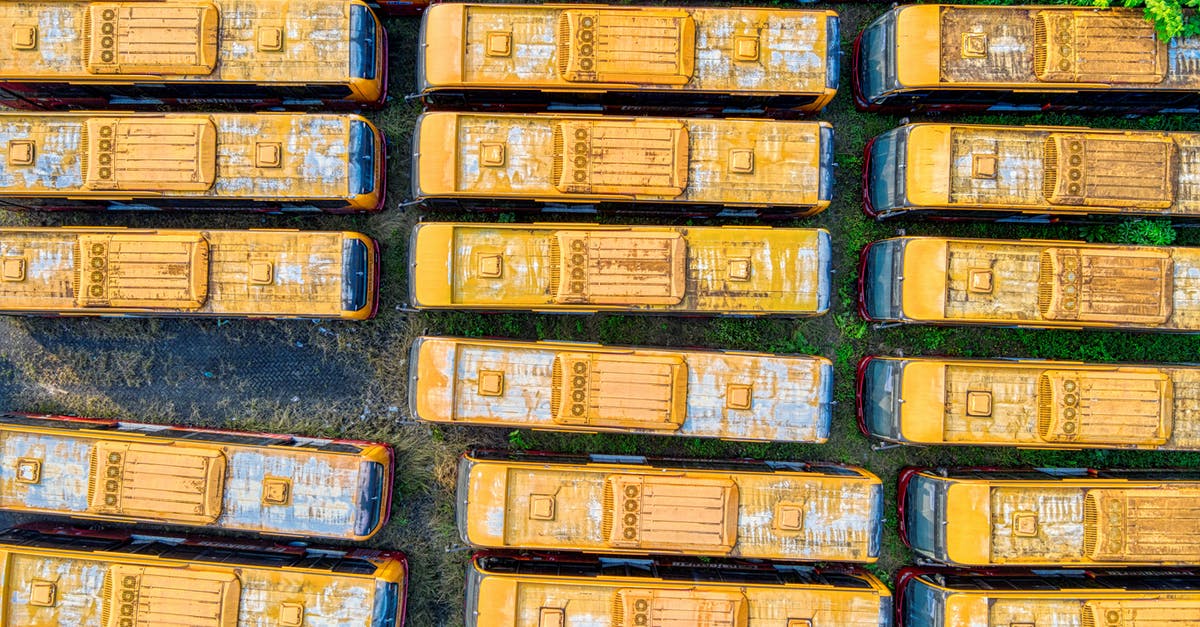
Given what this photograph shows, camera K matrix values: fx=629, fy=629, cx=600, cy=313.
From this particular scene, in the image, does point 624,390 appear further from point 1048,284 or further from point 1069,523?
point 1069,523

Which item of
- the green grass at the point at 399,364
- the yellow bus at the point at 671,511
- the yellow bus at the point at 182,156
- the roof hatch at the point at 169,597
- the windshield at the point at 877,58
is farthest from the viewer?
the green grass at the point at 399,364

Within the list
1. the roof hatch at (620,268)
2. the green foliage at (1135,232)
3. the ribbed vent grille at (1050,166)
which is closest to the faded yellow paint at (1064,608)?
the green foliage at (1135,232)

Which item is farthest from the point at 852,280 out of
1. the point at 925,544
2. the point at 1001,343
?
the point at 925,544

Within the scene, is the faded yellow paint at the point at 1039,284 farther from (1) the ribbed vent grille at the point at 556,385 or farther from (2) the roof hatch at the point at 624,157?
(1) the ribbed vent grille at the point at 556,385

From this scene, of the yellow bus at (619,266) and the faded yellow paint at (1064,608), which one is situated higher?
the yellow bus at (619,266)

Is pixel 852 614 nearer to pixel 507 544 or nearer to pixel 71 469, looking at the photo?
pixel 507 544

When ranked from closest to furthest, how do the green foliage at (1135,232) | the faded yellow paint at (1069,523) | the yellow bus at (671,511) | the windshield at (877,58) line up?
the yellow bus at (671,511), the faded yellow paint at (1069,523), the windshield at (877,58), the green foliage at (1135,232)
